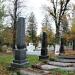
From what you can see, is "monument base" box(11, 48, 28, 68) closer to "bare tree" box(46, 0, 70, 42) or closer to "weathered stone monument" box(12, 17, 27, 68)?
"weathered stone monument" box(12, 17, 27, 68)

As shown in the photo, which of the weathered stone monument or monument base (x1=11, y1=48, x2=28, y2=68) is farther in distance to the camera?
the weathered stone monument

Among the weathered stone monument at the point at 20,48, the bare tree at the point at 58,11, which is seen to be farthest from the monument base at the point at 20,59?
the bare tree at the point at 58,11

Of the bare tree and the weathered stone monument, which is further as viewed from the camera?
the bare tree

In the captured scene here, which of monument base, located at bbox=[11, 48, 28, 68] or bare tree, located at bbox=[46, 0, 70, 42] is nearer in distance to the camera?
monument base, located at bbox=[11, 48, 28, 68]

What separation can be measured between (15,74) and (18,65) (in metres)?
2.26

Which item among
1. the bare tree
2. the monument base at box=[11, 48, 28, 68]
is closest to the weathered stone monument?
the monument base at box=[11, 48, 28, 68]

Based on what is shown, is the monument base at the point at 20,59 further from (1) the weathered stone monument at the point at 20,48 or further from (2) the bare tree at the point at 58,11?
(2) the bare tree at the point at 58,11

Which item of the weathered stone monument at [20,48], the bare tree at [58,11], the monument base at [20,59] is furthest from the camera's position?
the bare tree at [58,11]

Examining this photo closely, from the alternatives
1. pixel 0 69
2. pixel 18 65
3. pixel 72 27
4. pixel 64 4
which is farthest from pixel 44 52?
pixel 72 27

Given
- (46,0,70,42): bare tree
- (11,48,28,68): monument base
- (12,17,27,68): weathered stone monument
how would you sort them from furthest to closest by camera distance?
(46,0,70,42): bare tree
(12,17,27,68): weathered stone monument
(11,48,28,68): monument base

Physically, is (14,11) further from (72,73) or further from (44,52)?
(72,73)

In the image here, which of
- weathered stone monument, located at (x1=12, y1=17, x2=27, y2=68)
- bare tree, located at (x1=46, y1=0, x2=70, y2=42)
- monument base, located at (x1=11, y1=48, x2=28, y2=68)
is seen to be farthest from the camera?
bare tree, located at (x1=46, y1=0, x2=70, y2=42)

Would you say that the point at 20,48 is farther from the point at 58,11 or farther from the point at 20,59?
the point at 58,11

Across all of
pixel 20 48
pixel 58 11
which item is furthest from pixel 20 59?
pixel 58 11
